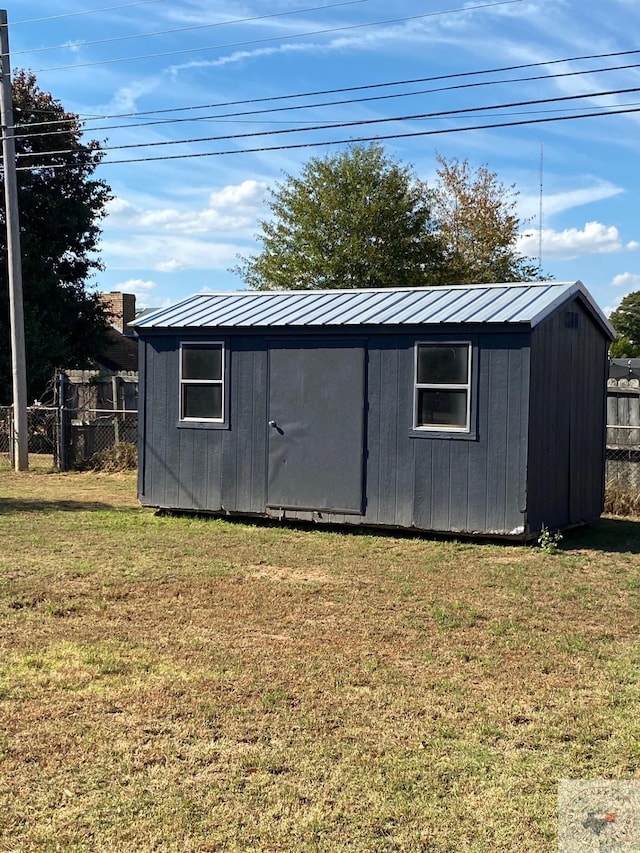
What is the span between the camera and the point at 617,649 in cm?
586

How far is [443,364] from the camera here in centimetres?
990

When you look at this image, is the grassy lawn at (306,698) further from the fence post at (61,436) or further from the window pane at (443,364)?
the fence post at (61,436)

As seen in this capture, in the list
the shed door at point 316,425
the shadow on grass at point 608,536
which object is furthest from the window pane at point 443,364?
the shadow on grass at point 608,536

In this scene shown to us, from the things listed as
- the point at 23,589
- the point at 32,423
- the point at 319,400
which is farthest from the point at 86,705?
the point at 32,423

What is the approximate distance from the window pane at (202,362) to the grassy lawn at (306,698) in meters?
2.94

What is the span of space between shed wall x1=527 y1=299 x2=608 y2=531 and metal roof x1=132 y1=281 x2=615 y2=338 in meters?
0.24

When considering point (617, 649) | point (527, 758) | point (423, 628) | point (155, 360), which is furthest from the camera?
point (155, 360)

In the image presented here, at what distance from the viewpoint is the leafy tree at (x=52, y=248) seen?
23969 millimetres

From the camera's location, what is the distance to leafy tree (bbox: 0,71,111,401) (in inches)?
944

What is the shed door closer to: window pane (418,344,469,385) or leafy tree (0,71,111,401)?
window pane (418,344,469,385)

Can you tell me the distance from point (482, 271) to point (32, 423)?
1599 centimetres

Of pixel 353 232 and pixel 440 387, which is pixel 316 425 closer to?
pixel 440 387

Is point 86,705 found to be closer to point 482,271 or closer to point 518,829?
point 518,829

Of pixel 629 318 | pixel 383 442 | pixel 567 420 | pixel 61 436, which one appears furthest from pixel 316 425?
pixel 629 318
